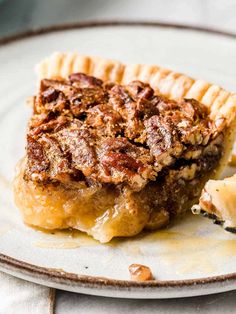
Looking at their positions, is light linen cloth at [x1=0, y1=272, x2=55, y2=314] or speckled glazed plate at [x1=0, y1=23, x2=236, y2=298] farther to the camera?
light linen cloth at [x1=0, y1=272, x2=55, y2=314]

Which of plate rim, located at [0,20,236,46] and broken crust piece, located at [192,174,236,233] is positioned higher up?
plate rim, located at [0,20,236,46]

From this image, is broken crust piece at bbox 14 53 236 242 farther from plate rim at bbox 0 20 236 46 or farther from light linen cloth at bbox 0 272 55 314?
plate rim at bbox 0 20 236 46

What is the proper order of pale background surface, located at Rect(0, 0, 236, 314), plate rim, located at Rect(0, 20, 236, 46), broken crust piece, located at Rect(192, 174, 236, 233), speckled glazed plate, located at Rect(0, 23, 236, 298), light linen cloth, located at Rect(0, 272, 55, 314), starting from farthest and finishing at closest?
pale background surface, located at Rect(0, 0, 236, 314)
plate rim, located at Rect(0, 20, 236, 46)
broken crust piece, located at Rect(192, 174, 236, 233)
light linen cloth, located at Rect(0, 272, 55, 314)
speckled glazed plate, located at Rect(0, 23, 236, 298)

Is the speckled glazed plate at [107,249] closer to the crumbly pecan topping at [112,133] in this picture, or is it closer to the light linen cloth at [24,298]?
the light linen cloth at [24,298]

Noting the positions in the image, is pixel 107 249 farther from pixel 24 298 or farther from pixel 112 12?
pixel 112 12

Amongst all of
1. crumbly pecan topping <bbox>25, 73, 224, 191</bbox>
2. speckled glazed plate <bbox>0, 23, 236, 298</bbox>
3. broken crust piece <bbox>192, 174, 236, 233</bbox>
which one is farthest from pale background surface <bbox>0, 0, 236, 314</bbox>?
broken crust piece <bbox>192, 174, 236, 233</bbox>

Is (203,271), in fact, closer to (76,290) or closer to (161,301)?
(161,301)

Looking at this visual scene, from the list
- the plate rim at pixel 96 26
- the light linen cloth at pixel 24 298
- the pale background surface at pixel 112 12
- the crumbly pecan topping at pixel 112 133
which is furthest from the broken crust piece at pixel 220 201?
the pale background surface at pixel 112 12

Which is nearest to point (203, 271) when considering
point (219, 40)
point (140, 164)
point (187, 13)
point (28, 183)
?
point (140, 164)
